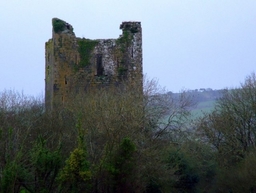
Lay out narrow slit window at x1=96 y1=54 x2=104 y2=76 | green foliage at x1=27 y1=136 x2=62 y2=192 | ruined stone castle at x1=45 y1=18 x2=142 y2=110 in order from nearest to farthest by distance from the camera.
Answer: green foliage at x1=27 y1=136 x2=62 y2=192 → ruined stone castle at x1=45 y1=18 x2=142 y2=110 → narrow slit window at x1=96 y1=54 x2=104 y2=76

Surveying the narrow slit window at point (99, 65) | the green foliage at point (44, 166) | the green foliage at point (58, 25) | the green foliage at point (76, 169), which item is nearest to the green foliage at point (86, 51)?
the narrow slit window at point (99, 65)

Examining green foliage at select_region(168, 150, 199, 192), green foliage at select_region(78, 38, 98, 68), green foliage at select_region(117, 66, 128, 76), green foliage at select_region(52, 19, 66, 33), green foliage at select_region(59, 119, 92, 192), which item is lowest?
green foliage at select_region(168, 150, 199, 192)

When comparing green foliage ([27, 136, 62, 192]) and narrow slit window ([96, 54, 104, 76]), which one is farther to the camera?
narrow slit window ([96, 54, 104, 76])

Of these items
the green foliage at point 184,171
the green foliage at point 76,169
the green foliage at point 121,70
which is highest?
the green foliage at point 121,70

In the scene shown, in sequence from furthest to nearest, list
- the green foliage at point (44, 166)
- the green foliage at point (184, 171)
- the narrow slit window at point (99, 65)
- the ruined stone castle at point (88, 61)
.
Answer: the narrow slit window at point (99, 65) → the ruined stone castle at point (88, 61) → the green foliage at point (184, 171) → the green foliage at point (44, 166)

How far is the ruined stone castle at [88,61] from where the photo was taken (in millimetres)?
30484

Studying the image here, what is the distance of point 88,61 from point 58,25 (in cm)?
206

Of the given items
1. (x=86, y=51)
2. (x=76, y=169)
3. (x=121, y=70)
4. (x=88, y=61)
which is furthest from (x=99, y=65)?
(x=76, y=169)

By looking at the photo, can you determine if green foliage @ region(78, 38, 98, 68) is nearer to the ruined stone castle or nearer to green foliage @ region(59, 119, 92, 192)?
the ruined stone castle

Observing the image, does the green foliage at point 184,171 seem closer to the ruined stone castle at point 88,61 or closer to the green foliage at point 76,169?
the ruined stone castle at point 88,61

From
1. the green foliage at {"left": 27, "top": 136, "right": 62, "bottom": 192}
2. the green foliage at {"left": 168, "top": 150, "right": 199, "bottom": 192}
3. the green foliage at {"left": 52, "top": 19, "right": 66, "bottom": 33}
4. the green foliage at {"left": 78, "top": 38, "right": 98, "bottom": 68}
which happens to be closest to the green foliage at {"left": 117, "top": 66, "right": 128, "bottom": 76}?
the green foliage at {"left": 78, "top": 38, "right": 98, "bottom": 68}

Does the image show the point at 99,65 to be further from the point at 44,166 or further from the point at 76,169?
the point at 44,166

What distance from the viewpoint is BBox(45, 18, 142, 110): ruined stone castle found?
100ft

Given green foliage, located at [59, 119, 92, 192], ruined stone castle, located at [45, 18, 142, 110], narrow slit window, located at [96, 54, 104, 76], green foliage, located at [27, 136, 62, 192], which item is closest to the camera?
green foliage, located at [27, 136, 62, 192]
